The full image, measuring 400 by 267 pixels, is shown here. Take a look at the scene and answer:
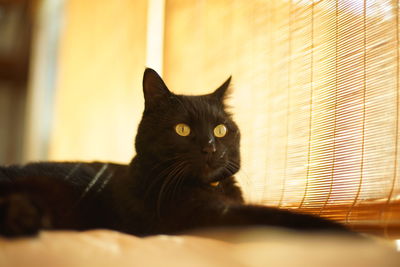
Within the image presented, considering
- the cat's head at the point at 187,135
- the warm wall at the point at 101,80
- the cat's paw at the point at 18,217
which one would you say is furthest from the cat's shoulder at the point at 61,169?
the warm wall at the point at 101,80

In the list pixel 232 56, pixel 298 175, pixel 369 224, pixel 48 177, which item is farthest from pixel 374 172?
pixel 48 177

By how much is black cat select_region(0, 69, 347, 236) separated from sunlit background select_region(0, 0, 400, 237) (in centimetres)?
19

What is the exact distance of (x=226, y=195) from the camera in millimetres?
1076

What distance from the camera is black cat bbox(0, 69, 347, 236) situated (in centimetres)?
94

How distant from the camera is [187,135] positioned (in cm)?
104

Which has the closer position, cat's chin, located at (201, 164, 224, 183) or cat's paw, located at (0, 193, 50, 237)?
cat's paw, located at (0, 193, 50, 237)

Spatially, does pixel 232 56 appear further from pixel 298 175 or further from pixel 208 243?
pixel 208 243

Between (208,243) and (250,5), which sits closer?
(208,243)

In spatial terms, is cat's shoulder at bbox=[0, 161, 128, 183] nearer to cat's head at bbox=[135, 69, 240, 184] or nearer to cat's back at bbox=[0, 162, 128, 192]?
cat's back at bbox=[0, 162, 128, 192]

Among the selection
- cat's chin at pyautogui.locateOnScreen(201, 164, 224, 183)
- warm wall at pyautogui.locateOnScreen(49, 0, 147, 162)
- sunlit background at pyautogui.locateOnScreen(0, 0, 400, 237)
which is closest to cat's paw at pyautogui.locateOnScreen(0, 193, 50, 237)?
cat's chin at pyautogui.locateOnScreen(201, 164, 224, 183)

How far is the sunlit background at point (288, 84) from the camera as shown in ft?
3.00

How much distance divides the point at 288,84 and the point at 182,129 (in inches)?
15.0

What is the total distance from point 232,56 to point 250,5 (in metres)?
0.20

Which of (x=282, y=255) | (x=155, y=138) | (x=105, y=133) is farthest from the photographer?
(x=105, y=133)
